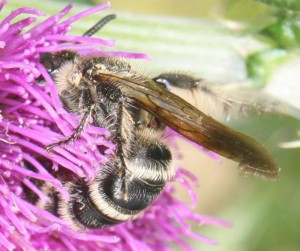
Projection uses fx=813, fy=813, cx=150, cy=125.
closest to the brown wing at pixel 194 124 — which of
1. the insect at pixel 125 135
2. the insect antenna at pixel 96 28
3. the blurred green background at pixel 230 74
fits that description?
the insect at pixel 125 135

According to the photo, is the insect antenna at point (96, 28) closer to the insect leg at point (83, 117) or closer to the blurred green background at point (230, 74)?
the blurred green background at point (230, 74)

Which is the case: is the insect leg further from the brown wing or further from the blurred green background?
the blurred green background

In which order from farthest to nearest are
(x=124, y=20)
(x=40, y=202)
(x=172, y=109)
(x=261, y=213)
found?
(x=261, y=213)
(x=124, y=20)
(x=40, y=202)
(x=172, y=109)

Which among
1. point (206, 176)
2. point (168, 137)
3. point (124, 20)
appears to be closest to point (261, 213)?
point (206, 176)

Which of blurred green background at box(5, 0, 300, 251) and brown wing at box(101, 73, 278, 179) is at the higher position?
blurred green background at box(5, 0, 300, 251)

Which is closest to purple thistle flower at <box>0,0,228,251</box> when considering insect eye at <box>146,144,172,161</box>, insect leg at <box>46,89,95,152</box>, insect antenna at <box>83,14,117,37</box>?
insect leg at <box>46,89,95,152</box>

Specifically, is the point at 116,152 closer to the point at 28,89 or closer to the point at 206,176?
the point at 28,89

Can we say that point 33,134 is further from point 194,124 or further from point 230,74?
point 230,74
